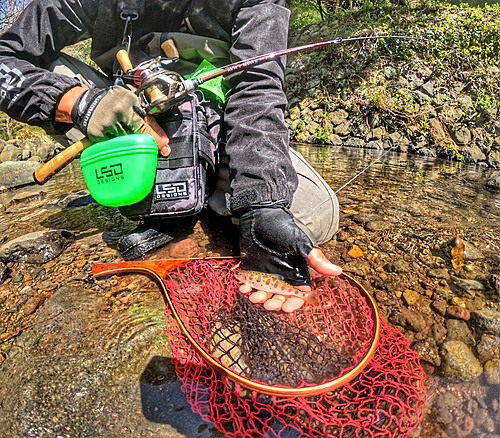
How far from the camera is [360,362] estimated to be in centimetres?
114

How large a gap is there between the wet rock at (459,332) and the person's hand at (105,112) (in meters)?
1.99

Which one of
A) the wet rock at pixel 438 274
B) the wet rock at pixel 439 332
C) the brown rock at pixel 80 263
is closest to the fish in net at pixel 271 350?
the wet rock at pixel 439 332

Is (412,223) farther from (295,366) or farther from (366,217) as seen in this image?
(295,366)

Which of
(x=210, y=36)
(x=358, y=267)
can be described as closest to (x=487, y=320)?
(x=358, y=267)

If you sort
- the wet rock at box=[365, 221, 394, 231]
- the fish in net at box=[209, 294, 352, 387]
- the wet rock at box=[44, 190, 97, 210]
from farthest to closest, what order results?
the wet rock at box=[44, 190, 97, 210], the wet rock at box=[365, 221, 394, 231], the fish in net at box=[209, 294, 352, 387]

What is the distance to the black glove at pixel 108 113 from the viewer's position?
6.04ft

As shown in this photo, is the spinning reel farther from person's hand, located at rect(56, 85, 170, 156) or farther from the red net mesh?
the red net mesh

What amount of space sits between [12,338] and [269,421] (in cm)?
129

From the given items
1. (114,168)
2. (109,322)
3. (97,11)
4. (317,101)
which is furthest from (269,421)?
(317,101)

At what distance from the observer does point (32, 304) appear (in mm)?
1790

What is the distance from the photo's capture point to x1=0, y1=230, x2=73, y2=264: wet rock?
224cm

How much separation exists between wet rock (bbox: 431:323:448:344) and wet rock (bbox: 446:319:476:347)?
0.02 meters

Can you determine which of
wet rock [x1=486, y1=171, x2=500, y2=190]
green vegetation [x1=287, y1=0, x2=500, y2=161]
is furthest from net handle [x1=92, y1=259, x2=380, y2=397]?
green vegetation [x1=287, y1=0, x2=500, y2=161]

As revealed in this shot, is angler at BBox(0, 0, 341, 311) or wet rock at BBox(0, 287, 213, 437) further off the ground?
angler at BBox(0, 0, 341, 311)
